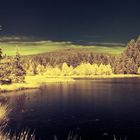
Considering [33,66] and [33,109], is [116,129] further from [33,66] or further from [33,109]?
[33,66]

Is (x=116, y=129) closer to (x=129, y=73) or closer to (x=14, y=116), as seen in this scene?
(x=14, y=116)

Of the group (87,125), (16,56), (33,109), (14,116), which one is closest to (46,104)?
(33,109)

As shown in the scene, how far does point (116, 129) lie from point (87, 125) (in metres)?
3.34

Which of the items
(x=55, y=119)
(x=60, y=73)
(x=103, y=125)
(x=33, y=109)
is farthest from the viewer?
(x=60, y=73)

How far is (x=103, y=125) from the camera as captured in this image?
39844 millimetres

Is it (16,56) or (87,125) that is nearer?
(87,125)

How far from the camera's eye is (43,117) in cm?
4472

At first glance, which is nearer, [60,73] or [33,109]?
[33,109]

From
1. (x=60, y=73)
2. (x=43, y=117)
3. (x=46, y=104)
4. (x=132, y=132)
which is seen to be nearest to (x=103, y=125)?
(x=132, y=132)

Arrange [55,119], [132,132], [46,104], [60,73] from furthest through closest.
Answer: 1. [60,73]
2. [46,104]
3. [55,119]
4. [132,132]

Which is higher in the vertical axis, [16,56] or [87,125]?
[16,56]

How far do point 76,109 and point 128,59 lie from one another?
144065mm

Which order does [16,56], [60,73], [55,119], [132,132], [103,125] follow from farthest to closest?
[60,73] → [16,56] → [55,119] → [103,125] → [132,132]

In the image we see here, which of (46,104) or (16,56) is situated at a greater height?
(16,56)
